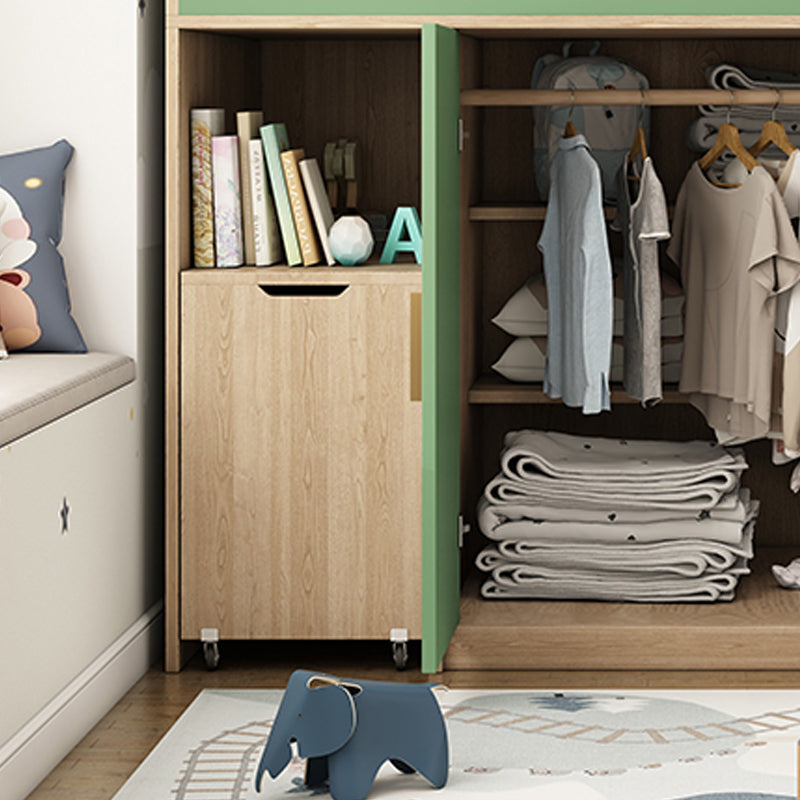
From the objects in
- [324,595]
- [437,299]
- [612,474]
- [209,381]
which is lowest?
[324,595]

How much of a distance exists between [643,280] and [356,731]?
1.26 m

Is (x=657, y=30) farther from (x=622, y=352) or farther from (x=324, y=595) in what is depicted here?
(x=324, y=595)

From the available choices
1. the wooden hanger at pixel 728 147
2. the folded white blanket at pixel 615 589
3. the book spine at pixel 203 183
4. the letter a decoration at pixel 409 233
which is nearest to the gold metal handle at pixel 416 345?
the letter a decoration at pixel 409 233

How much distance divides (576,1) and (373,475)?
1.08m

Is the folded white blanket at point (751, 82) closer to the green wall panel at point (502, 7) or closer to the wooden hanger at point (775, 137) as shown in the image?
the wooden hanger at point (775, 137)

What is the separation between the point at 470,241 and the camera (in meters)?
3.19

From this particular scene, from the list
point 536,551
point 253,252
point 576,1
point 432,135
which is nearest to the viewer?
point 432,135

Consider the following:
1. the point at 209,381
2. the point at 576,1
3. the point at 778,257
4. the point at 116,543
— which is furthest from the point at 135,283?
the point at 778,257

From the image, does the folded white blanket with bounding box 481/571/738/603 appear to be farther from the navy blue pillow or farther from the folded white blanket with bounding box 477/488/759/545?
the navy blue pillow

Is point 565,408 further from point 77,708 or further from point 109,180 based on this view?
point 77,708

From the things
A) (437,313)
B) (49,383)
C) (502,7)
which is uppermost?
(502,7)

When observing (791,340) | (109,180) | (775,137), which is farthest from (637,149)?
(109,180)

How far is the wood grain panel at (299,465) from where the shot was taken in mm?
2857

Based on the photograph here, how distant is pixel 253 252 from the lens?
9.68 ft
